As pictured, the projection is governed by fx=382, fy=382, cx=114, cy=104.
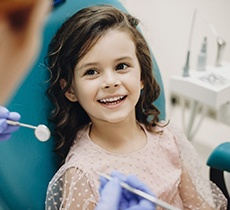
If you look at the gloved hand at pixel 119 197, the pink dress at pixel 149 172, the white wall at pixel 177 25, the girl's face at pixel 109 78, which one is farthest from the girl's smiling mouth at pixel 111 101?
the white wall at pixel 177 25

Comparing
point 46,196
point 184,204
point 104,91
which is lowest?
point 184,204

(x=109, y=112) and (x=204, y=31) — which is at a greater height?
(x=109, y=112)

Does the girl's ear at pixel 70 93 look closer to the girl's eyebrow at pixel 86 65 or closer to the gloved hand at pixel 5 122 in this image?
the girl's eyebrow at pixel 86 65

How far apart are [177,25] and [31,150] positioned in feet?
4.18

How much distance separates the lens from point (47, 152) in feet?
3.13

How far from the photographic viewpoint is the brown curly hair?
0.90 meters

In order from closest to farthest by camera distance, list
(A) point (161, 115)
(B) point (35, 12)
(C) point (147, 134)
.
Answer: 1. (B) point (35, 12)
2. (C) point (147, 134)
3. (A) point (161, 115)

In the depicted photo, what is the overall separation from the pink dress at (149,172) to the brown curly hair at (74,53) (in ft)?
0.15

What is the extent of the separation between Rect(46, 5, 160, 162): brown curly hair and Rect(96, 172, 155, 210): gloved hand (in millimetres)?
314

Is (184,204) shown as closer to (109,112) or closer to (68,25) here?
(109,112)

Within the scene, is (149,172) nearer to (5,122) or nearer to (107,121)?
(107,121)

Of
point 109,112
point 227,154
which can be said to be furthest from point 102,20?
point 227,154

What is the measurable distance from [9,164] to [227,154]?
0.63 m

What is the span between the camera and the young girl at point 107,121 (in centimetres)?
89
